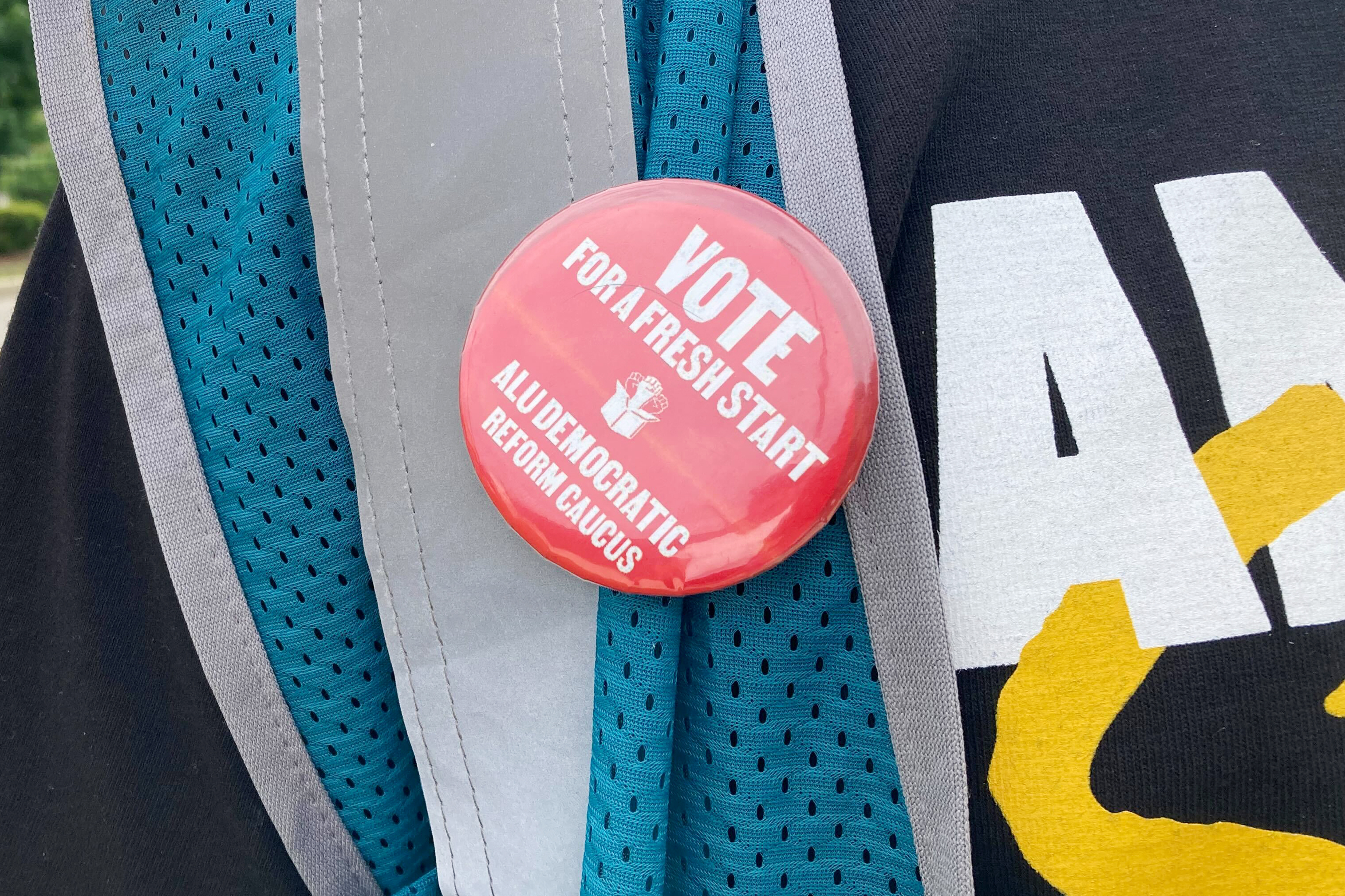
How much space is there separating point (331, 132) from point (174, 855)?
401 millimetres

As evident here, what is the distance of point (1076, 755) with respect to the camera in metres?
0.41

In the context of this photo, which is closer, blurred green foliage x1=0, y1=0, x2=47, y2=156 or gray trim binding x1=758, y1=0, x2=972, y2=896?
gray trim binding x1=758, y1=0, x2=972, y2=896

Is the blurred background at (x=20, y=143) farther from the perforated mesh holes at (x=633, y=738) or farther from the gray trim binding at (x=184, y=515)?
the perforated mesh holes at (x=633, y=738)

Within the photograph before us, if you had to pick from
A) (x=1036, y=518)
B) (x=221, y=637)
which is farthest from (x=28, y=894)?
(x=1036, y=518)

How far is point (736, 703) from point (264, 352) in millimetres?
300

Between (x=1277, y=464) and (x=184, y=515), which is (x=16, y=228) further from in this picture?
(x=1277, y=464)

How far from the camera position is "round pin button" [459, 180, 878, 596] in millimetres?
387

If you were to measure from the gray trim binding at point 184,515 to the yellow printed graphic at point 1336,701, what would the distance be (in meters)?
0.51

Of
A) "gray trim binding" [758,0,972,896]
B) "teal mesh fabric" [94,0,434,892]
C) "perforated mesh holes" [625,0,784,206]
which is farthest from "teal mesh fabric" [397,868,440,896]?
"perforated mesh holes" [625,0,784,206]

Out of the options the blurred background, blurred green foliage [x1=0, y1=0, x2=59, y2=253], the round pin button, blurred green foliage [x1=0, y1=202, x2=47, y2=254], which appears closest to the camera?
the round pin button

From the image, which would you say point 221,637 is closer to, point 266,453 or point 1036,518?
point 266,453

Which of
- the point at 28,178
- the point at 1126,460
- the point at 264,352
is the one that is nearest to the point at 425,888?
the point at 264,352

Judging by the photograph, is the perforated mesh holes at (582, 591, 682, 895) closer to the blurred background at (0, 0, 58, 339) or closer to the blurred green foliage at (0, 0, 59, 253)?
the blurred background at (0, 0, 58, 339)

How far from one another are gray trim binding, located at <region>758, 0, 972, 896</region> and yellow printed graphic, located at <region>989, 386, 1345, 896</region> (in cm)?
4
